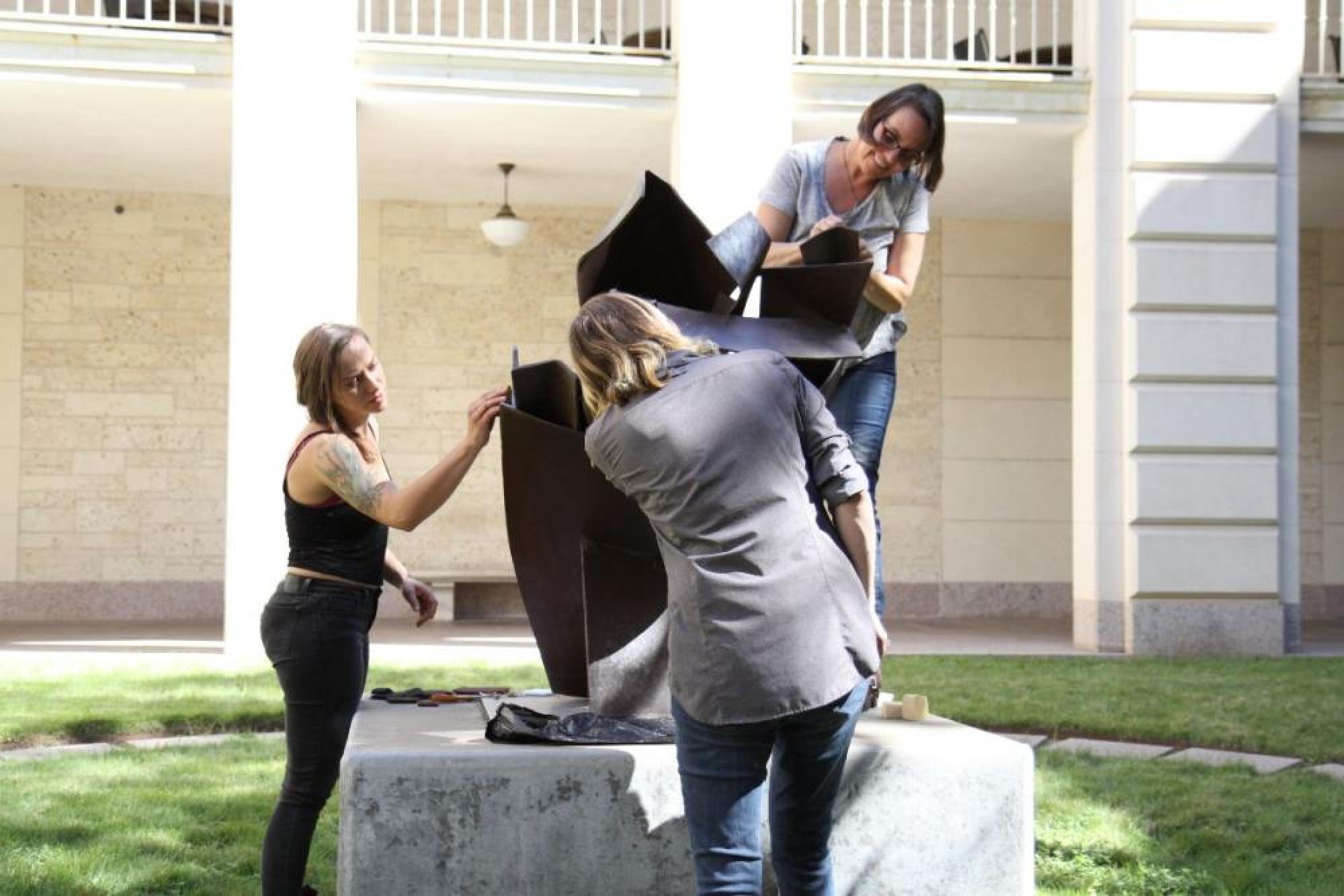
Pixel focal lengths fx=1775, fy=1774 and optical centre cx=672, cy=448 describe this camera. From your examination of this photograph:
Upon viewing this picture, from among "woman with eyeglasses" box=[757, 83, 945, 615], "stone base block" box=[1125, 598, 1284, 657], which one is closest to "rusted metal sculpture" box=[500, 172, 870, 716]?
"woman with eyeglasses" box=[757, 83, 945, 615]

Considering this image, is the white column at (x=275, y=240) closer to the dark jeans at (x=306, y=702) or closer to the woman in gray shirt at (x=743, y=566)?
the dark jeans at (x=306, y=702)

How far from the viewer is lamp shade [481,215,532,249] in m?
14.8

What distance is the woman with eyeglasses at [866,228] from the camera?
14.9 ft

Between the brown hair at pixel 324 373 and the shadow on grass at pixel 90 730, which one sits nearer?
the brown hair at pixel 324 373

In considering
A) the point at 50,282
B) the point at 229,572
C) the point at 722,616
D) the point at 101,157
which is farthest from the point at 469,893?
the point at 50,282

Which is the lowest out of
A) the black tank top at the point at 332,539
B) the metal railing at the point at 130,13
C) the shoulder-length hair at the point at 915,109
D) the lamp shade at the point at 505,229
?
the black tank top at the point at 332,539

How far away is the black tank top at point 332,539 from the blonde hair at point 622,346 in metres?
1.20

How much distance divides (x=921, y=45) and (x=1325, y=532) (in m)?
6.01

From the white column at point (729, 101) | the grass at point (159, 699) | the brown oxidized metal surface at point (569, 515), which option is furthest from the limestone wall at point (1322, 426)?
the brown oxidized metal surface at point (569, 515)

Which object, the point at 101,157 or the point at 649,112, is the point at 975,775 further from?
the point at 101,157

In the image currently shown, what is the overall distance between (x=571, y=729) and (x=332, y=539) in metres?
0.77

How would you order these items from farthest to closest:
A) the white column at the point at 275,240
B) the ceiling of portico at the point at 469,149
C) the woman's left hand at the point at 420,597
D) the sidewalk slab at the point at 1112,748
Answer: the ceiling of portico at the point at 469,149 < the white column at the point at 275,240 < the sidewalk slab at the point at 1112,748 < the woman's left hand at the point at 420,597

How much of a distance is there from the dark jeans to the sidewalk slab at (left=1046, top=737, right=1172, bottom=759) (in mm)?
3882

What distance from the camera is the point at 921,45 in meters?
16.3
